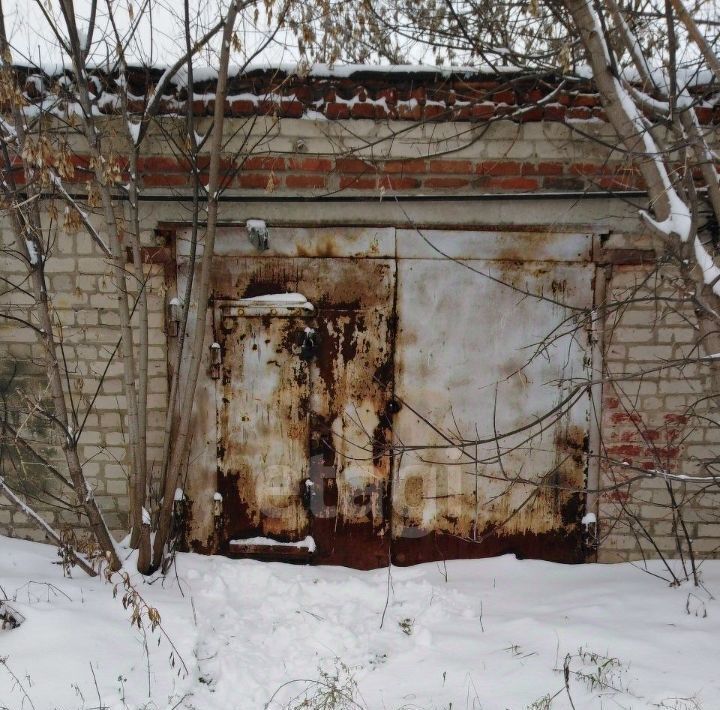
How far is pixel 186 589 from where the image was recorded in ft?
10.5

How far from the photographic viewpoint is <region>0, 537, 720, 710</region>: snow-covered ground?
7.99ft

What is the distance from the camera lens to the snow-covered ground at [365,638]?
7.99 feet

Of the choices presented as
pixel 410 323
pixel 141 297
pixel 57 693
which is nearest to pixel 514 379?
pixel 410 323

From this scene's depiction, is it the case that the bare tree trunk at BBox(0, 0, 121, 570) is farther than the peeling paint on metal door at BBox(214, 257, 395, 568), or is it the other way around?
the peeling paint on metal door at BBox(214, 257, 395, 568)

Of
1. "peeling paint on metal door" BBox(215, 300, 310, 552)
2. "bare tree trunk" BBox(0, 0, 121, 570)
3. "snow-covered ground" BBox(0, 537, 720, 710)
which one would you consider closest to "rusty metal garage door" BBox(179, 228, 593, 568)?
"peeling paint on metal door" BBox(215, 300, 310, 552)

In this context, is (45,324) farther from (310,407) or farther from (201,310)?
(310,407)

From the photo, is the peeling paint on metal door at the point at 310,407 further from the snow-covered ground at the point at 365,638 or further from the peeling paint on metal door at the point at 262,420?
the snow-covered ground at the point at 365,638

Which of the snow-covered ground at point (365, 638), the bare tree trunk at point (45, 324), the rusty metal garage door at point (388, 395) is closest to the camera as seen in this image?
the snow-covered ground at point (365, 638)

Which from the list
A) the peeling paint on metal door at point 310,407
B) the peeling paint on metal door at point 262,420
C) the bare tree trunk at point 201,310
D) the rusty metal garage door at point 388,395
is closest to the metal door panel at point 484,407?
the rusty metal garage door at point 388,395

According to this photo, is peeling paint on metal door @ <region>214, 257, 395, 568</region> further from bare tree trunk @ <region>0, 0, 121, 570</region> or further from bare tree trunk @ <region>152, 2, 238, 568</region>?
bare tree trunk @ <region>0, 0, 121, 570</region>

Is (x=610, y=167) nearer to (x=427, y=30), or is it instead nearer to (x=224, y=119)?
(x=427, y=30)

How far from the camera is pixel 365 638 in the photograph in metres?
2.94

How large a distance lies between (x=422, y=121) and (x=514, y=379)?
4.93 ft

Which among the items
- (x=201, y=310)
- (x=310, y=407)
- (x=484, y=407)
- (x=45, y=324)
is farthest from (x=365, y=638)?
(x=45, y=324)
